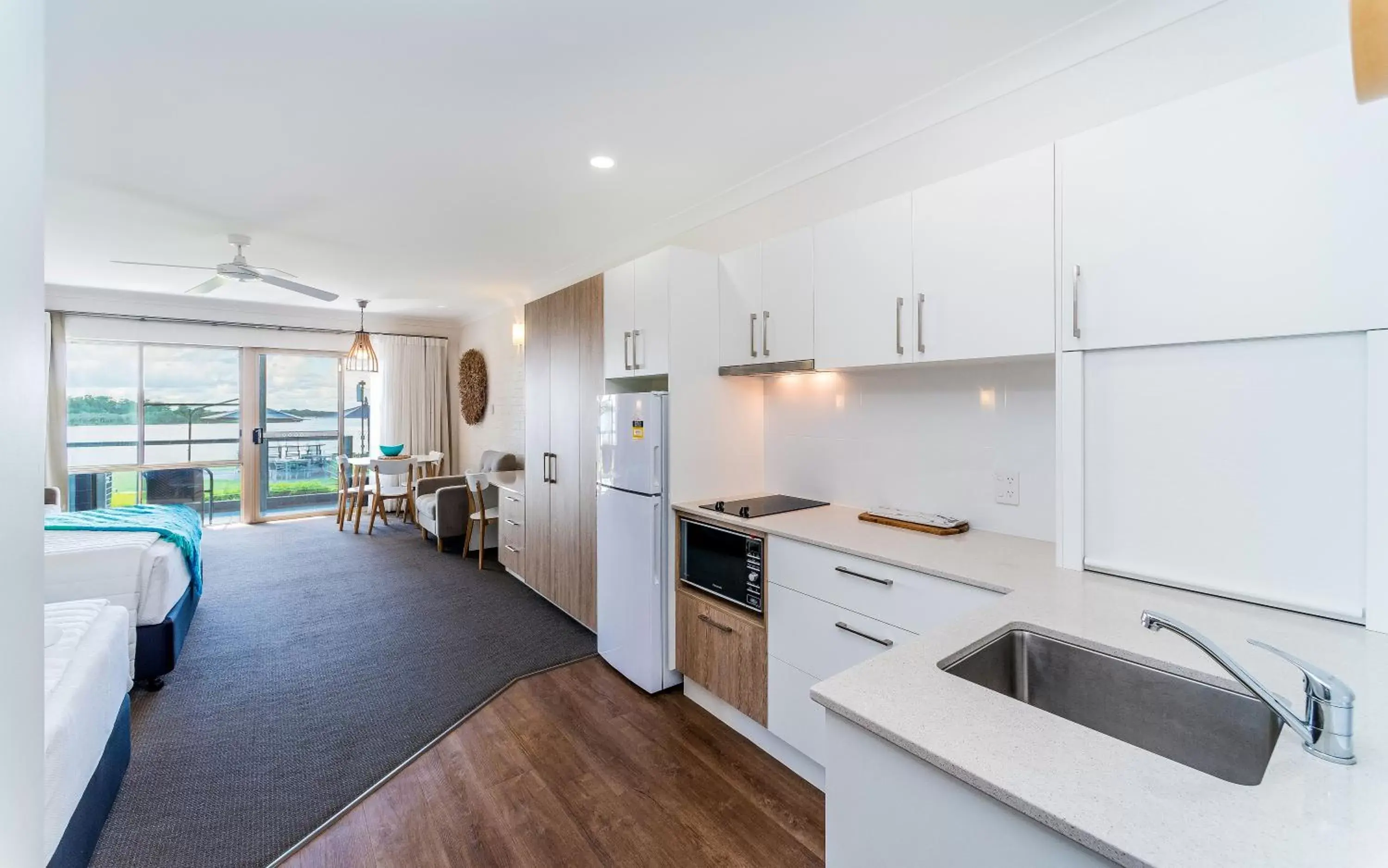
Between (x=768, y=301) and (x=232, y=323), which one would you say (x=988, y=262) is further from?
(x=232, y=323)

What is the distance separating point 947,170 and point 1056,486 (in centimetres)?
130

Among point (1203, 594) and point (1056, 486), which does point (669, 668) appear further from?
point (1203, 594)

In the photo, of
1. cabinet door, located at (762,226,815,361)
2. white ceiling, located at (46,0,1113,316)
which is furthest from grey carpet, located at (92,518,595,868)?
white ceiling, located at (46,0,1113,316)

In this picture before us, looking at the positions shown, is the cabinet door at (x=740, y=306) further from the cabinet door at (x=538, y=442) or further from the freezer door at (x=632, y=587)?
the cabinet door at (x=538, y=442)

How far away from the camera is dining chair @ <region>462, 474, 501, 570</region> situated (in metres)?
4.95

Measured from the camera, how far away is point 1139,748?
A: 0.96m

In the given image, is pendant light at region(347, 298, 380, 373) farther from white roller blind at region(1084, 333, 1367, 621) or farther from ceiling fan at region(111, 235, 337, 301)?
white roller blind at region(1084, 333, 1367, 621)

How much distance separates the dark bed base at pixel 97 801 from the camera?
156 centimetres

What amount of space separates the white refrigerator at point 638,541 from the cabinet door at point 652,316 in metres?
0.16

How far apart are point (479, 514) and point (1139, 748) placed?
4.80 metres

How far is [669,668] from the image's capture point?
9.27ft

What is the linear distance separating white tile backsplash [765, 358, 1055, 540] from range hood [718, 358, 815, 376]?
258mm

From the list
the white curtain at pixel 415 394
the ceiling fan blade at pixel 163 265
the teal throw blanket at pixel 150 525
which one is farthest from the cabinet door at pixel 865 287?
the white curtain at pixel 415 394

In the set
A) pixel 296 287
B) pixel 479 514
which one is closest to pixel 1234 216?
pixel 479 514
